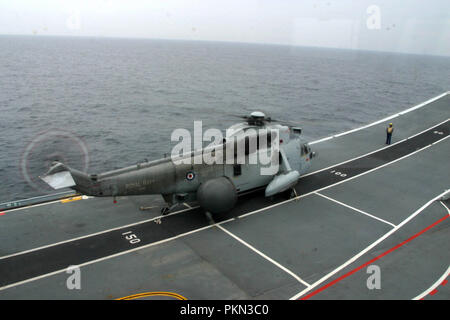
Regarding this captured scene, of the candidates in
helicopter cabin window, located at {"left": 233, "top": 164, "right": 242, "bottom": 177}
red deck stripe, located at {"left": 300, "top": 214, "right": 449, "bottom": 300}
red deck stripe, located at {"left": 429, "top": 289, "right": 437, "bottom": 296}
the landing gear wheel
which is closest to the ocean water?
helicopter cabin window, located at {"left": 233, "top": 164, "right": 242, "bottom": 177}

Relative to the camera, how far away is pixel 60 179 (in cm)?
1182

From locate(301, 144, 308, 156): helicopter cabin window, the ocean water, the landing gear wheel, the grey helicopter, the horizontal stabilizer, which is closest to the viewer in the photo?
the horizontal stabilizer

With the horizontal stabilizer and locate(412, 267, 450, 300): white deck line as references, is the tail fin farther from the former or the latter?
locate(412, 267, 450, 300): white deck line

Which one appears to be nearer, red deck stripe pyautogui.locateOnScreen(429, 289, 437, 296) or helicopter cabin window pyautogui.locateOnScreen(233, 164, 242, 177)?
red deck stripe pyautogui.locateOnScreen(429, 289, 437, 296)

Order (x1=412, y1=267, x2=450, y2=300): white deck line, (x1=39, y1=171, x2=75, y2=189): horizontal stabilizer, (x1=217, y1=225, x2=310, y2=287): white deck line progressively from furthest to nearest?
(x1=39, y1=171, x2=75, y2=189): horizontal stabilizer → (x1=217, y1=225, x2=310, y2=287): white deck line → (x1=412, y1=267, x2=450, y2=300): white deck line

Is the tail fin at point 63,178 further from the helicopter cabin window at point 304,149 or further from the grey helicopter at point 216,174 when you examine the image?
the helicopter cabin window at point 304,149

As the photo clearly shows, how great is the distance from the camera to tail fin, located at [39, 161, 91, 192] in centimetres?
1163

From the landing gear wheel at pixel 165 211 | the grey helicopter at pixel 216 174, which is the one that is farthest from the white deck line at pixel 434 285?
the landing gear wheel at pixel 165 211

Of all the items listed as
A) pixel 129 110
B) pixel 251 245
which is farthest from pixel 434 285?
pixel 129 110

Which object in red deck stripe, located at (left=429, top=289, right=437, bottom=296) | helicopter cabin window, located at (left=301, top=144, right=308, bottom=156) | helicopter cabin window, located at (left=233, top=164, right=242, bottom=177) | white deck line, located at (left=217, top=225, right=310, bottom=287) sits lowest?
red deck stripe, located at (left=429, top=289, right=437, bottom=296)

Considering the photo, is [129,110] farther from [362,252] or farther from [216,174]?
[362,252]

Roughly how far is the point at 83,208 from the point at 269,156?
9328 mm
